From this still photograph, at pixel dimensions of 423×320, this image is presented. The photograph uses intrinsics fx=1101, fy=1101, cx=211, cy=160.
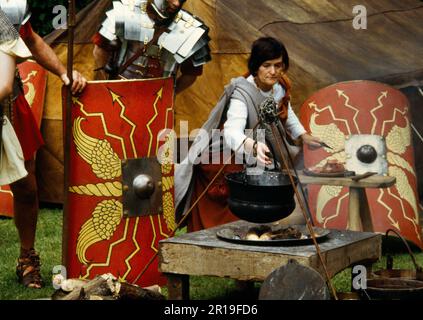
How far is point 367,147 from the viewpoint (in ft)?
22.4

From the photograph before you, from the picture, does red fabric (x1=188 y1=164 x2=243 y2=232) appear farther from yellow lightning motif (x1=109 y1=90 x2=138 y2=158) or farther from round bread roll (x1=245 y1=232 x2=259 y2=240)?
round bread roll (x1=245 y1=232 x2=259 y2=240)

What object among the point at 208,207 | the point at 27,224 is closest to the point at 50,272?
the point at 27,224

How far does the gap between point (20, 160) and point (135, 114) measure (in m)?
0.62

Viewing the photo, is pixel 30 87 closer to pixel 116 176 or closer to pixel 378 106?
pixel 378 106

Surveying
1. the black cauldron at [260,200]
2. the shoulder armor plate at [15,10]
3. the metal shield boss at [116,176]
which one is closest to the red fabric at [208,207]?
the metal shield boss at [116,176]

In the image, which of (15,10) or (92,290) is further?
(15,10)

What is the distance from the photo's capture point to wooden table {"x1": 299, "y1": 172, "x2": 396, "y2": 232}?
618 centimetres

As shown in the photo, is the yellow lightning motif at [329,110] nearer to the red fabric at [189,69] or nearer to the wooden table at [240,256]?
the red fabric at [189,69]

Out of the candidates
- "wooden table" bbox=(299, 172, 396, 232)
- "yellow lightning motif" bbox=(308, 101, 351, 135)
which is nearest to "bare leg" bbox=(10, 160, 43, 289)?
"wooden table" bbox=(299, 172, 396, 232)

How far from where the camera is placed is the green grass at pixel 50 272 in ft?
18.9

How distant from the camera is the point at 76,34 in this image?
811cm

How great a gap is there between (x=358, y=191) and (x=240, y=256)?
67.9 inches
